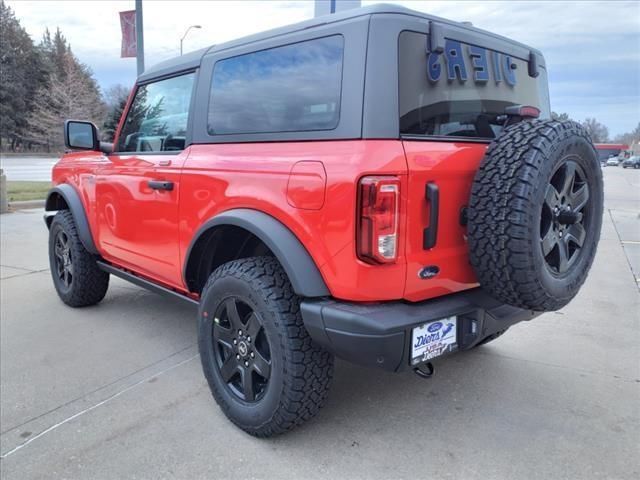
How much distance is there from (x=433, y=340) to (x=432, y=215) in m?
0.55

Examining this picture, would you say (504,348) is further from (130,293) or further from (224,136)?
(130,293)

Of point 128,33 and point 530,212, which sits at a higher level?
point 128,33

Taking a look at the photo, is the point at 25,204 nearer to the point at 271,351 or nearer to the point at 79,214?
the point at 79,214

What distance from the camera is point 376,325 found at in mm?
2020

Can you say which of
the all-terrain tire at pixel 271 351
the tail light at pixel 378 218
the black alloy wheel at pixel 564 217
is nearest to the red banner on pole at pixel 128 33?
the all-terrain tire at pixel 271 351

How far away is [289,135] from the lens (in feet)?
7.88

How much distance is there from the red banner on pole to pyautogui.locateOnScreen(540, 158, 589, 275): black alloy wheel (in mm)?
9473

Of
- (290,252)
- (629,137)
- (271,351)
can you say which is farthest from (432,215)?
(629,137)

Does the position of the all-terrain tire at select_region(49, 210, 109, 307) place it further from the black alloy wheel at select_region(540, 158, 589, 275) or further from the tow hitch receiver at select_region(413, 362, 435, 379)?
the black alloy wheel at select_region(540, 158, 589, 275)

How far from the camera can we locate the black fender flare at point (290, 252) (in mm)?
2176

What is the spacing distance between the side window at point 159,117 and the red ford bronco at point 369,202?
0.91 feet

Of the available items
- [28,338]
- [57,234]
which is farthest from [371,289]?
[57,234]

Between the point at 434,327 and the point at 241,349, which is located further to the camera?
the point at 241,349

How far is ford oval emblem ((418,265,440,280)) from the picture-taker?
2.19 metres
